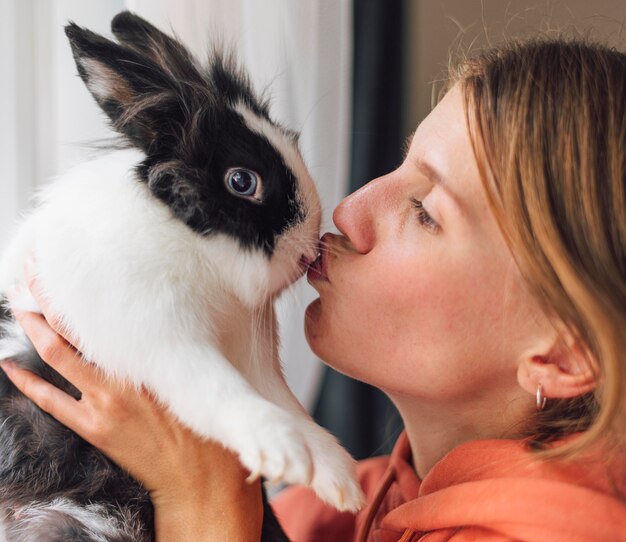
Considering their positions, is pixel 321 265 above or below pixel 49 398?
above

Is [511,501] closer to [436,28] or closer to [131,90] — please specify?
[131,90]

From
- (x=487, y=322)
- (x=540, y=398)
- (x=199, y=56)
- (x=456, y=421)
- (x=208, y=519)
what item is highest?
(x=199, y=56)

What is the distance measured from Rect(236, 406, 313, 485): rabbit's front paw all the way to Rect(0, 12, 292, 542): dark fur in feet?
1.00

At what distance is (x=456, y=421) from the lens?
1.33 m

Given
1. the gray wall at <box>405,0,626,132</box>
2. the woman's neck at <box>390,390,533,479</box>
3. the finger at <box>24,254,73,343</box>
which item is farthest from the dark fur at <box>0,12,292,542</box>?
the gray wall at <box>405,0,626,132</box>

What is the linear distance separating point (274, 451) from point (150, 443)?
313mm

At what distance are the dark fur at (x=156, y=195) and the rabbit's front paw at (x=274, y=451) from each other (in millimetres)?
306

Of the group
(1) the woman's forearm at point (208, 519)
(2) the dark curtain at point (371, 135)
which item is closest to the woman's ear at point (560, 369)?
(1) the woman's forearm at point (208, 519)

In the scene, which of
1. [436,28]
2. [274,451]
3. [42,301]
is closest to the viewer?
[274,451]

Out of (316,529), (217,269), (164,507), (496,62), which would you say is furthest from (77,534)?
(496,62)

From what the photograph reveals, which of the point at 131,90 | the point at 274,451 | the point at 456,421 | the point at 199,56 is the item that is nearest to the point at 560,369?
the point at 456,421

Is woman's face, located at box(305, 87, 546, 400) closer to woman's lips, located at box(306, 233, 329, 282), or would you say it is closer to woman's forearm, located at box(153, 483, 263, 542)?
woman's lips, located at box(306, 233, 329, 282)

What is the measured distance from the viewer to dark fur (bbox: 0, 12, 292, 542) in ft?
3.75

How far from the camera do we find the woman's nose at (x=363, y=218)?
1.22 m
